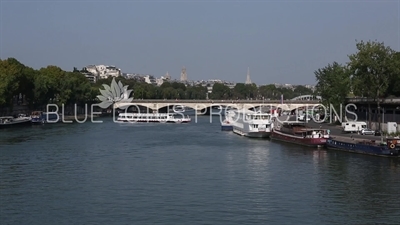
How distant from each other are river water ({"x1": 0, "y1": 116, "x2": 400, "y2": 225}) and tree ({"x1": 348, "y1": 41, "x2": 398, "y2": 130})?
215 inches

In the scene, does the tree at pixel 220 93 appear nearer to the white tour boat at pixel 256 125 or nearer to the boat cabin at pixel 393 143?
the white tour boat at pixel 256 125

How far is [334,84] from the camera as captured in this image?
4097 centimetres

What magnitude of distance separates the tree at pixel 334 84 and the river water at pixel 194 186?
10520 mm

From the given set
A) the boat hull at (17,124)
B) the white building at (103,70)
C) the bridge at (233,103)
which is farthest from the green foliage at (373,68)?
the white building at (103,70)

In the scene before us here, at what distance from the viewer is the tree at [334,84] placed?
38438 millimetres

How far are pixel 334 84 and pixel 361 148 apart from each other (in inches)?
635

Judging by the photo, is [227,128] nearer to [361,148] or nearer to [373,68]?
[373,68]

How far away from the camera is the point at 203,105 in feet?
233

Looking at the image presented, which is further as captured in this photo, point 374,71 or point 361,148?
point 374,71

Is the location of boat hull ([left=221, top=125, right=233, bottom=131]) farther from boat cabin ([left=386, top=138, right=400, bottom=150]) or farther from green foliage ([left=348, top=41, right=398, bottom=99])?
boat cabin ([left=386, top=138, right=400, bottom=150])

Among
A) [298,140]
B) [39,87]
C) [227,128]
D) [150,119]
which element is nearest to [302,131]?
[298,140]

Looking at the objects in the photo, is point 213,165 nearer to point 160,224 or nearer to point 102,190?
point 102,190

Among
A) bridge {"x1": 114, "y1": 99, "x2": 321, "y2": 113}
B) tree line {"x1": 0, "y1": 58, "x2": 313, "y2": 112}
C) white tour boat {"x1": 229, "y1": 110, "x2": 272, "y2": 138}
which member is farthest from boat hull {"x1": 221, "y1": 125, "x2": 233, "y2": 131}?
bridge {"x1": 114, "y1": 99, "x2": 321, "y2": 113}

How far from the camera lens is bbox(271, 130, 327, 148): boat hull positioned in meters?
28.9
